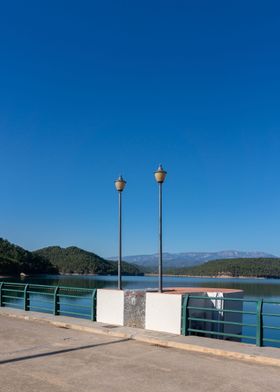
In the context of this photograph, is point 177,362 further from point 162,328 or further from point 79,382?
point 162,328

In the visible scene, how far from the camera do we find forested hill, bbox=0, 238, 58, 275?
13712cm

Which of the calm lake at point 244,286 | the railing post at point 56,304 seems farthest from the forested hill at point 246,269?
the railing post at point 56,304

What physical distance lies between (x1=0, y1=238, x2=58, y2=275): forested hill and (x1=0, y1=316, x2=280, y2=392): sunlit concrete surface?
129442mm

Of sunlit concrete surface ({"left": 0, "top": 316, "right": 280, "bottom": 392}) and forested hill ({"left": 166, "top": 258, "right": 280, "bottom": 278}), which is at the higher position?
sunlit concrete surface ({"left": 0, "top": 316, "right": 280, "bottom": 392})

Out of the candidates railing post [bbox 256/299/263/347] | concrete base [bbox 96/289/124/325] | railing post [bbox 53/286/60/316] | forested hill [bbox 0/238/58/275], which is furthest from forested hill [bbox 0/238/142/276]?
railing post [bbox 256/299/263/347]

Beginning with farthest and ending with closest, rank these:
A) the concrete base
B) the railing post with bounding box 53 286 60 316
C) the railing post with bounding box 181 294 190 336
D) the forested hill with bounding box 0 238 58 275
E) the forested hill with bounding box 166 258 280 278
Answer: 1. the forested hill with bounding box 166 258 280 278
2. the forested hill with bounding box 0 238 58 275
3. the railing post with bounding box 53 286 60 316
4. the concrete base
5. the railing post with bounding box 181 294 190 336

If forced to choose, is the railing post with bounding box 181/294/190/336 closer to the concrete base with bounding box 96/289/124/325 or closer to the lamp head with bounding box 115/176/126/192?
the concrete base with bounding box 96/289/124/325

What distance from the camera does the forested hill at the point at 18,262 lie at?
137 m

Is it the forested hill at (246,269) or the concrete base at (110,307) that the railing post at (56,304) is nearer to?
the concrete base at (110,307)

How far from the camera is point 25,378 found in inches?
277

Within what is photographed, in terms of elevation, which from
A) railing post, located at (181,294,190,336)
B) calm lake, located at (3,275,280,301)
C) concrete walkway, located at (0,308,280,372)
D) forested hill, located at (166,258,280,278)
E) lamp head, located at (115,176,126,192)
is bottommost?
forested hill, located at (166,258,280,278)

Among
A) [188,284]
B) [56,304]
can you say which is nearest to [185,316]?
[56,304]

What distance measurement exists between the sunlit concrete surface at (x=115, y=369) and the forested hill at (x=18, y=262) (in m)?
129

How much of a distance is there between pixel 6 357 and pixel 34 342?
172cm
